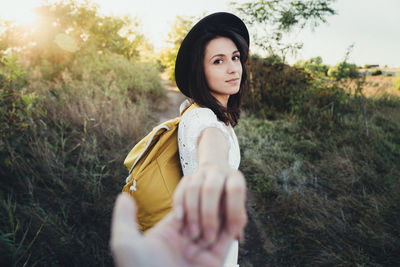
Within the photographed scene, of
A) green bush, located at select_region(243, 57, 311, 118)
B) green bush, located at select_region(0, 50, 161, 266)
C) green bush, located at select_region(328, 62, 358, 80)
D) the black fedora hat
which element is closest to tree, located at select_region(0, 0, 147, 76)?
green bush, located at select_region(0, 50, 161, 266)

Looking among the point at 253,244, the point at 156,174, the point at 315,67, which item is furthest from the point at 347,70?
the point at 156,174

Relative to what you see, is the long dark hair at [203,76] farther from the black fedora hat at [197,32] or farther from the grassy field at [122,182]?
the grassy field at [122,182]

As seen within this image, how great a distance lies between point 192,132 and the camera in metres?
0.98

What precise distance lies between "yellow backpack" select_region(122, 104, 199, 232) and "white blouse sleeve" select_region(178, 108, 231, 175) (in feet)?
0.25

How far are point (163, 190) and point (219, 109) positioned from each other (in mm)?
707

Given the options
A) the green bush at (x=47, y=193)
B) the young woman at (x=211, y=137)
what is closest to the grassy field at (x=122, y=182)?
the green bush at (x=47, y=193)

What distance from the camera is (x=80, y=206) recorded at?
2.22 metres

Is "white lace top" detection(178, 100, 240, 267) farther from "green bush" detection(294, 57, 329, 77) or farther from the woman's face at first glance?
"green bush" detection(294, 57, 329, 77)

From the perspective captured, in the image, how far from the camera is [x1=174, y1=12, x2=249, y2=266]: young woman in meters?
0.42

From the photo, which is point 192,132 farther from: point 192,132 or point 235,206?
point 235,206

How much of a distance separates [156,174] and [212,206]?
0.76 metres

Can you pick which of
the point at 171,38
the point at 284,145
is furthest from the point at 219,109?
the point at 171,38

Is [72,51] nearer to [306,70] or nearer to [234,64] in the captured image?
[234,64]

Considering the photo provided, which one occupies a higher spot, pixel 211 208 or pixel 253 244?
pixel 211 208
